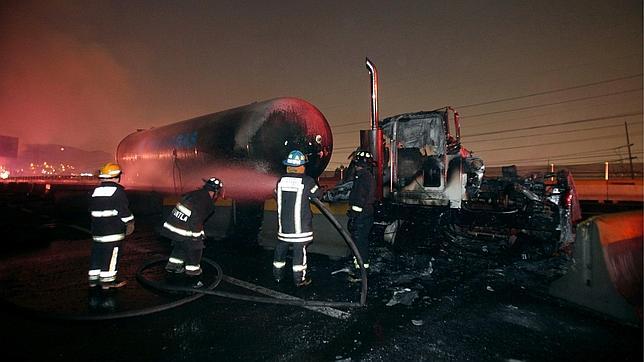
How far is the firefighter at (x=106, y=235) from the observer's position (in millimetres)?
4207

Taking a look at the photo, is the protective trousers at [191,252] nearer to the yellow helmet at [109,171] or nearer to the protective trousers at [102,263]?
the protective trousers at [102,263]

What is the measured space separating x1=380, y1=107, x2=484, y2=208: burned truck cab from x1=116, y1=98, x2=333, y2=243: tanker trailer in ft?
5.72

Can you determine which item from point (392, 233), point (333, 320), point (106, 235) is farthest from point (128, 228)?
point (392, 233)

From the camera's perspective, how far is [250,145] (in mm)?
6852

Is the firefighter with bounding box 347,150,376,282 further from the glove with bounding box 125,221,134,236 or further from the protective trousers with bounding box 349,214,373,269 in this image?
the glove with bounding box 125,221,134,236

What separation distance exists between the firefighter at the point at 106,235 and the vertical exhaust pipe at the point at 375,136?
174 inches

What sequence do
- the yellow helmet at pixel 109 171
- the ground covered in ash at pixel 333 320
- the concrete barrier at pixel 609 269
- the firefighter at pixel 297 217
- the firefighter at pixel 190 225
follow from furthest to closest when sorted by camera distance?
1. the firefighter at pixel 190 225
2. the yellow helmet at pixel 109 171
3. the firefighter at pixel 297 217
4. the concrete barrier at pixel 609 269
5. the ground covered in ash at pixel 333 320

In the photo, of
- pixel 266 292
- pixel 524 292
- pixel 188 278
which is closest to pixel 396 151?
pixel 524 292

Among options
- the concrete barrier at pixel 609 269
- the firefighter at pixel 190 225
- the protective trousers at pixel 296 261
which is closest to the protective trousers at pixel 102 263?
the firefighter at pixel 190 225

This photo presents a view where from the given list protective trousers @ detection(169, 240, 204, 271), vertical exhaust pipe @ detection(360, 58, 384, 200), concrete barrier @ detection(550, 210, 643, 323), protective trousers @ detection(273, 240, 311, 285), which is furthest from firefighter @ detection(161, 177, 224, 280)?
concrete barrier @ detection(550, 210, 643, 323)

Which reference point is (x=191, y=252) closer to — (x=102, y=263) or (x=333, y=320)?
(x=102, y=263)

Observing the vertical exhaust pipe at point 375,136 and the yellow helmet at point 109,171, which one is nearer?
the yellow helmet at point 109,171

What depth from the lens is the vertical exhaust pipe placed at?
6355mm

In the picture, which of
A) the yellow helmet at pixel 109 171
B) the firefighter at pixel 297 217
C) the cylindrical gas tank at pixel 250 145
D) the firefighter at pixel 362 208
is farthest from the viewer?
the cylindrical gas tank at pixel 250 145
